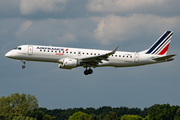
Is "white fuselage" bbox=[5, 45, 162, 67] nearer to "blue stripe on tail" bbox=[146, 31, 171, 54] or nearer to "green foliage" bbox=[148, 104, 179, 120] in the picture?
"blue stripe on tail" bbox=[146, 31, 171, 54]

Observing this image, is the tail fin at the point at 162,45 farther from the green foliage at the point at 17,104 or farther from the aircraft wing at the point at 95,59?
the green foliage at the point at 17,104

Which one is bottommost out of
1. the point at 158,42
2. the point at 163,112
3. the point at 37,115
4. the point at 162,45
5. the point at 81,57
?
the point at 163,112

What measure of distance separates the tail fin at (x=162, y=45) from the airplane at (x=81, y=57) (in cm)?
222

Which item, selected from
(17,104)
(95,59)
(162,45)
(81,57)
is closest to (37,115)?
(17,104)

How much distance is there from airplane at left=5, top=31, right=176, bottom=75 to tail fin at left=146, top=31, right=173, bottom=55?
2.22 meters

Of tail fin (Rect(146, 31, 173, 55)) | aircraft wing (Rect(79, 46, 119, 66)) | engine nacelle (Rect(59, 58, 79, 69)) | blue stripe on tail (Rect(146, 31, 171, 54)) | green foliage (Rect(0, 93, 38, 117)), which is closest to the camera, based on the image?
aircraft wing (Rect(79, 46, 119, 66))

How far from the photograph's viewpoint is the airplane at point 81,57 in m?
67.2

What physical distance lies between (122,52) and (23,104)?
8821cm

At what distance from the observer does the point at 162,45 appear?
77875 mm

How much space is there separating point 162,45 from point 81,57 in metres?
20.3

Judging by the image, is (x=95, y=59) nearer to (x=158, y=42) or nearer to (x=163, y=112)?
(x=158, y=42)

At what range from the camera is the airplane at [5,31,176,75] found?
67.2 m

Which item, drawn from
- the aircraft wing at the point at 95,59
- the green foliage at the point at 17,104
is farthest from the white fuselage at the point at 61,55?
the green foliage at the point at 17,104

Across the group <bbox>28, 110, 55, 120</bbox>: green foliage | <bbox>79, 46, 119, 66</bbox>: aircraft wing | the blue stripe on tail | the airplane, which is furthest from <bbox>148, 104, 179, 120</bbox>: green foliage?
<bbox>79, 46, 119, 66</bbox>: aircraft wing
